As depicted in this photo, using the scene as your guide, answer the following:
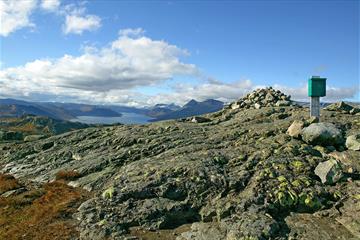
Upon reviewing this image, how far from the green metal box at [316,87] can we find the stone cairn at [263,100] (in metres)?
13.7

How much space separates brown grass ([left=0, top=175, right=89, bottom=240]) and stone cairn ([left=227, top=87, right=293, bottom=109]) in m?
33.6

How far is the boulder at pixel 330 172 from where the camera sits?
27.3 metres

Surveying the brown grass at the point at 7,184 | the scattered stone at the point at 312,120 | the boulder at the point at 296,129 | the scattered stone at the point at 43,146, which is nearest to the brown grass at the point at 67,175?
the brown grass at the point at 7,184


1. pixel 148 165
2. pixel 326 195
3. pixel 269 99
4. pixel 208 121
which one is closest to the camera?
pixel 326 195

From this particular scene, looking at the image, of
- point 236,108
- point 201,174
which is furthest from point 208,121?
point 201,174

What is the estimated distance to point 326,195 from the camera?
26031 mm

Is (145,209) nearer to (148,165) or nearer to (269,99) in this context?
(148,165)

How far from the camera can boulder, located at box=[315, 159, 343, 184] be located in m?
27.3

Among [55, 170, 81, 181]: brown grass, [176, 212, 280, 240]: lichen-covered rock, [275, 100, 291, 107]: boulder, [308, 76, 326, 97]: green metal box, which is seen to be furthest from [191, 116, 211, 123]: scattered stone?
[176, 212, 280, 240]: lichen-covered rock

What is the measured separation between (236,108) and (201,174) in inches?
1235

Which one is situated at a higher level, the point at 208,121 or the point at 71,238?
the point at 208,121

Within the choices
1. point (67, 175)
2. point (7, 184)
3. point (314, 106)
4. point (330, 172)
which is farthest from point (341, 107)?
point (7, 184)

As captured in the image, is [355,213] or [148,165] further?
[148,165]

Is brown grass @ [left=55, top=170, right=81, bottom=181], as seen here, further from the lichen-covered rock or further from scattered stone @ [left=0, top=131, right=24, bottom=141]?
scattered stone @ [left=0, top=131, right=24, bottom=141]
